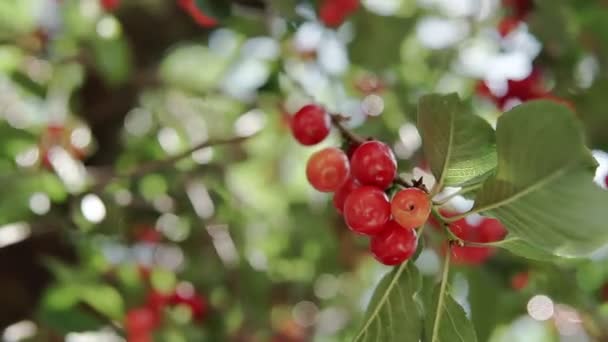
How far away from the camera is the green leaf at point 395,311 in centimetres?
78

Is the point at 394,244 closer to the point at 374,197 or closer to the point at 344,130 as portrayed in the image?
the point at 374,197

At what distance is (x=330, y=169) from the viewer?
0.85 meters

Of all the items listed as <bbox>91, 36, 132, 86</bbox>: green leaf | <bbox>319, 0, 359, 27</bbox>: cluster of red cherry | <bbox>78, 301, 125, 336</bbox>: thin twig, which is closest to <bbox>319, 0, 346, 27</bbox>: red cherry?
<bbox>319, 0, 359, 27</bbox>: cluster of red cherry

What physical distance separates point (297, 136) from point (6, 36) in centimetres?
117

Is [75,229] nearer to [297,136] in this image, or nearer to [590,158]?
[297,136]

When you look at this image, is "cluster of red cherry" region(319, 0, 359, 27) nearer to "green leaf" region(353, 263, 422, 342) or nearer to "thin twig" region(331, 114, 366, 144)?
"thin twig" region(331, 114, 366, 144)

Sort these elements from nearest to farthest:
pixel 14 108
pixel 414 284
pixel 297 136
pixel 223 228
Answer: pixel 414 284
pixel 297 136
pixel 223 228
pixel 14 108

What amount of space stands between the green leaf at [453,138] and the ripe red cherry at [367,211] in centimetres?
6

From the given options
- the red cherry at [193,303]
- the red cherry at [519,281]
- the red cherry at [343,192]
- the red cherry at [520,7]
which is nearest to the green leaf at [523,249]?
the red cherry at [343,192]

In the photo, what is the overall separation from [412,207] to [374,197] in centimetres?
5

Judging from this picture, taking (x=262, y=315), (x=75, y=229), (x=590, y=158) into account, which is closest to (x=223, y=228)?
(x=262, y=315)

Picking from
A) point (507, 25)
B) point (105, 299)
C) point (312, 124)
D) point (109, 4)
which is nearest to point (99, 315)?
Result: point (105, 299)

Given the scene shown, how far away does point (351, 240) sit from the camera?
6.59 ft

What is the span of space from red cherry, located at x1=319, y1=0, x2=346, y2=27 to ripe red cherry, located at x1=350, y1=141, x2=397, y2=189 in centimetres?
80
